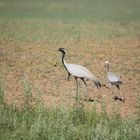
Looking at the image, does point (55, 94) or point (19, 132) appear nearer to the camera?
point (19, 132)

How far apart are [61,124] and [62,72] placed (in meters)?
5.79

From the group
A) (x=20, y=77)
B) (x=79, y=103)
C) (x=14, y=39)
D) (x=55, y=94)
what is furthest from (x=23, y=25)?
(x=79, y=103)

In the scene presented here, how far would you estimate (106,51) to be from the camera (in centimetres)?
1878

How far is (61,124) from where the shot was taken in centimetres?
885

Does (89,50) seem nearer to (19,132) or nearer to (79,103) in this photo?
(79,103)

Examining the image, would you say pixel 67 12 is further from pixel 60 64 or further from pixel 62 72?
pixel 62 72

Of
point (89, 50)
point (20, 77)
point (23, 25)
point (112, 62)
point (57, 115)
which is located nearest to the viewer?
point (57, 115)

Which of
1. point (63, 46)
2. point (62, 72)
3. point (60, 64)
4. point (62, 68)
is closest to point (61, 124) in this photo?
point (62, 72)

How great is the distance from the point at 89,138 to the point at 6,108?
74.7 inches

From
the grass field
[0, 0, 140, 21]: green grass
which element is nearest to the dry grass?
Result: the grass field

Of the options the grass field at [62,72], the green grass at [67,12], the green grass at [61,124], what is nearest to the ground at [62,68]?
the grass field at [62,72]

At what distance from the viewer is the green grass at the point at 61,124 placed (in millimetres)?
8594

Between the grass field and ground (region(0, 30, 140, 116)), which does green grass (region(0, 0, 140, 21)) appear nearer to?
the grass field

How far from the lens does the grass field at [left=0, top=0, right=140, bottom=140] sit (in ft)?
29.4
